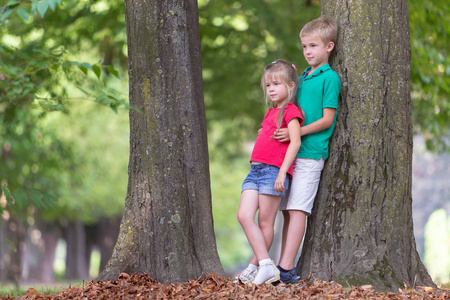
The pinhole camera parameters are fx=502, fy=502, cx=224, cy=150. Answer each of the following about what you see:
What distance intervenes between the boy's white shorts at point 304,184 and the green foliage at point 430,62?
209 inches

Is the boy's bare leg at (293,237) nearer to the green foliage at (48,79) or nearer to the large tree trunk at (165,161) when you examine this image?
the large tree trunk at (165,161)

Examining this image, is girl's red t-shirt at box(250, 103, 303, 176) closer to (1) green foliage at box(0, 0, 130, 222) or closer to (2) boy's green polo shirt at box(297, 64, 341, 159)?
(2) boy's green polo shirt at box(297, 64, 341, 159)

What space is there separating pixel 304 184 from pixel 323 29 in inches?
51.5

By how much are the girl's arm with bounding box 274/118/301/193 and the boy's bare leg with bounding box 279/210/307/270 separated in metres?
0.32

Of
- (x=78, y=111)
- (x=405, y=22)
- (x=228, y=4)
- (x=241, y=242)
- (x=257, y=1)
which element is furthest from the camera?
(x=241, y=242)

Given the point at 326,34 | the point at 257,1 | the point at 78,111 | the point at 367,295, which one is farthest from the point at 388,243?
the point at 78,111

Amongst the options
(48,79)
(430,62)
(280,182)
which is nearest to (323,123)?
(280,182)

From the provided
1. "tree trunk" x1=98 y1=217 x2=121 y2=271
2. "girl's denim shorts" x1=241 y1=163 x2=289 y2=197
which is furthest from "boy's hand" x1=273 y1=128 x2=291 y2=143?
"tree trunk" x1=98 y1=217 x2=121 y2=271

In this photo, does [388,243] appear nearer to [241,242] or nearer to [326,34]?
[326,34]

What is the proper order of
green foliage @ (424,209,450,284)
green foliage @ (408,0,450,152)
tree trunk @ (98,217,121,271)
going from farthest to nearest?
tree trunk @ (98,217,121,271), green foliage @ (424,209,450,284), green foliage @ (408,0,450,152)

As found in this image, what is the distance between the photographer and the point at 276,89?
4277 mm

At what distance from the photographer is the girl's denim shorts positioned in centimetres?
414

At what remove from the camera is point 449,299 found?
3701mm

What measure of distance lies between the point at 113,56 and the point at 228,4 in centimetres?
349
